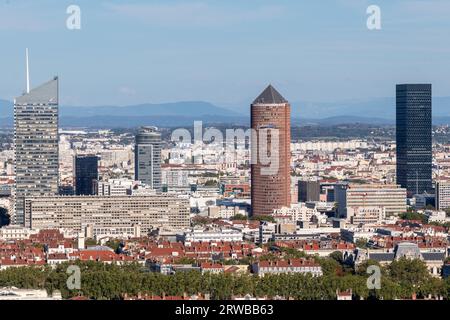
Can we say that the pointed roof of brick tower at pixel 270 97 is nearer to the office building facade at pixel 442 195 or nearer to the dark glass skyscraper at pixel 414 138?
the office building facade at pixel 442 195

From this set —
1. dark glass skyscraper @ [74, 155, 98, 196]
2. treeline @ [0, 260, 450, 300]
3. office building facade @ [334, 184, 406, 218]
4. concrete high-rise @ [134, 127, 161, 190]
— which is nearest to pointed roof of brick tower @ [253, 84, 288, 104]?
office building facade @ [334, 184, 406, 218]

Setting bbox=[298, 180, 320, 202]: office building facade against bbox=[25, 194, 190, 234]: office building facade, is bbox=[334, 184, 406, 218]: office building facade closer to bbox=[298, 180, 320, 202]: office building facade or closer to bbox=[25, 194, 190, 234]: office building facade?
bbox=[298, 180, 320, 202]: office building facade

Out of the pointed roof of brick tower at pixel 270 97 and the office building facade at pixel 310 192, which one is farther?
the office building facade at pixel 310 192

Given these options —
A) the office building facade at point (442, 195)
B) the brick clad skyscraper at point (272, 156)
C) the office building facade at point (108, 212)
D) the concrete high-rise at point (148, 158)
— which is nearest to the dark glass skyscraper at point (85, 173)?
the concrete high-rise at point (148, 158)

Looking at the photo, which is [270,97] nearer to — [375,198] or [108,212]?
[375,198]
